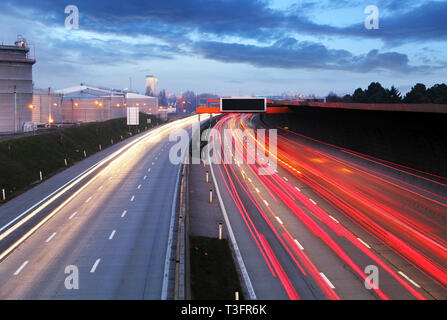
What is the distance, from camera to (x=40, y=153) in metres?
51.8

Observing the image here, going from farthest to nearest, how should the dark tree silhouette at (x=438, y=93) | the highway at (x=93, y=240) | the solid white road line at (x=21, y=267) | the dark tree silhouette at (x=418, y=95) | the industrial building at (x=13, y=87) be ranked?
1. the dark tree silhouette at (x=418, y=95)
2. the dark tree silhouette at (x=438, y=93)
3. the industrial building at (x=13, y=87)
4. the solid white road line at (x=21, y=267)
5. the highway at (x=93, y=240)

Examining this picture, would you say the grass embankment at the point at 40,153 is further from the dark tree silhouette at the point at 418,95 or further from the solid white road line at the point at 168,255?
the dark tree silhouette at the point at 418,95

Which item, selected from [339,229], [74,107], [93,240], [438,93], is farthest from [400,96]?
[93,240]

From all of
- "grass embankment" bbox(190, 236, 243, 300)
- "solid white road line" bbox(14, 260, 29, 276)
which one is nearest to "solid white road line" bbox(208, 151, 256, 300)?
"grass embankment" bbox(190, 236, 243, 300)

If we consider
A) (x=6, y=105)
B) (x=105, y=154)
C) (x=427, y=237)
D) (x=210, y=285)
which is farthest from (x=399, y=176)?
(x=6, y=105)

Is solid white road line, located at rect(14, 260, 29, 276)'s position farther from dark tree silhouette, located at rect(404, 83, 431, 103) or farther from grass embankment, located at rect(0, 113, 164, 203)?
dark tree silhouette, located at rect(404, 83, 431, 103)

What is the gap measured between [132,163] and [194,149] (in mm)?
15113

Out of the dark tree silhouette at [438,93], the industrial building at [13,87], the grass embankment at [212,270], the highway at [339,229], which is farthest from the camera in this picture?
the dark tree silhouette at [438,93]

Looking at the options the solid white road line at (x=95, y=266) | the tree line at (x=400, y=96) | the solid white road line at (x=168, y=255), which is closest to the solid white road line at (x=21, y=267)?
the solid white road line at (x=95, y=266)

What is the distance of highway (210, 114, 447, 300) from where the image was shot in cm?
1928

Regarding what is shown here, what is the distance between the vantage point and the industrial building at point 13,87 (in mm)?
74312

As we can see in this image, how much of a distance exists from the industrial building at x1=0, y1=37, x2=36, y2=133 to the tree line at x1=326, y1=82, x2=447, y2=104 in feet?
277

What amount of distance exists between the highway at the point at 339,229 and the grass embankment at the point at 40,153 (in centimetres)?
1872

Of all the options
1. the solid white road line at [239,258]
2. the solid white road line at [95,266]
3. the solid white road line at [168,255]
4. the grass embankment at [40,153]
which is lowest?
the solid white road line at [239,258]
